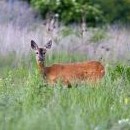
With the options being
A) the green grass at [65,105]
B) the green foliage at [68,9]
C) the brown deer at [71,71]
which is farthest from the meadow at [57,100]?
the green foliage at [68,9]

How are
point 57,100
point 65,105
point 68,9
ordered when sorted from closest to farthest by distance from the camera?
point 65,105
point 57,100
point 68,9

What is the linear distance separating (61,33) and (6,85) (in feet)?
23.3

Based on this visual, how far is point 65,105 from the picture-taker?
6781 millimetres

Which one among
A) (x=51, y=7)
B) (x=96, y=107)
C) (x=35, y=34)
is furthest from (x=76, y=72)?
(x=51, y=7)

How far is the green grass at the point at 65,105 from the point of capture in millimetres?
5953

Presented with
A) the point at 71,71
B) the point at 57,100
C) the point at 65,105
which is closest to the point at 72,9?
the point at 71,71

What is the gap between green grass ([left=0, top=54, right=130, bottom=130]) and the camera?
5.95 metres

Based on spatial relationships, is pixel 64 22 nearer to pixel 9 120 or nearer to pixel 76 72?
pixel 76 72

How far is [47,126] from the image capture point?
5.82 metres

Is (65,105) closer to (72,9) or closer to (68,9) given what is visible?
(72,9)

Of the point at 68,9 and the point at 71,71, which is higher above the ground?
the point at 68,9

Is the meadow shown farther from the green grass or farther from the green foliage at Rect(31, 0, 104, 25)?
the green foliage at Rect(31, 0, 104, 25)

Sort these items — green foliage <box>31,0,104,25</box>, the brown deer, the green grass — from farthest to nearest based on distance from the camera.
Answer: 1. green foliage <box>31,0,104,25</box>
2. the brown deer
3. the green grass

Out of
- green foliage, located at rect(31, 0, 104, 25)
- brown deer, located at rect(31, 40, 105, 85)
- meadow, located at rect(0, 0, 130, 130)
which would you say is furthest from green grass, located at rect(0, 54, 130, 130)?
green foliage, located at rect(31, 0, 104, 25)
